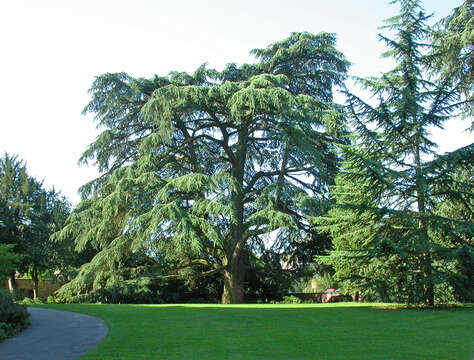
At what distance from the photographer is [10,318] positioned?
32.3ft

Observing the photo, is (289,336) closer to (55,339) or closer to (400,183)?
(55,339)

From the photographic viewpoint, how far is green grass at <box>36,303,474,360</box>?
272 inches

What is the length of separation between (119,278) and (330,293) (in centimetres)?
1296

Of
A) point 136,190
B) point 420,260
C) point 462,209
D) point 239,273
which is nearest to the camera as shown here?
point 420,260

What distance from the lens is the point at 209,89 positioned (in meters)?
20.4

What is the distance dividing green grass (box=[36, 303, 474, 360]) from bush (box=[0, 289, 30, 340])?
6.45 feet

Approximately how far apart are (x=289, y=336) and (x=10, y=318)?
6313mm

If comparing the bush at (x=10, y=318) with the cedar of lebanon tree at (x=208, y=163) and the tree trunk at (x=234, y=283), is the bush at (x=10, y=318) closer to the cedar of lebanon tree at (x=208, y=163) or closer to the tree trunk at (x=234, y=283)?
the cedar of lebanon tree at (x=208, y=163)

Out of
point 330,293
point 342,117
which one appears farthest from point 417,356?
point 330,293

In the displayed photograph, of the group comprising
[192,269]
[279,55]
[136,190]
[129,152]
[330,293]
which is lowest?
[330,293]

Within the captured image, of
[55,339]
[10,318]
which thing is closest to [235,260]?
[10,318]

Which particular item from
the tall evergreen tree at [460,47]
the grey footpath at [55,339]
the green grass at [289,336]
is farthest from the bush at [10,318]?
the tall evergreen tree at [460,47]

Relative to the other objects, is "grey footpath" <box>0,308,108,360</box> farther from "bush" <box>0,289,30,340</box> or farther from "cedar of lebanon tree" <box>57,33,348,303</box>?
"cedar of lebanon tree" <box>57,33,348,303</box>

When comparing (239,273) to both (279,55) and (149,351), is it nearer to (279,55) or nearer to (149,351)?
(279,55)
